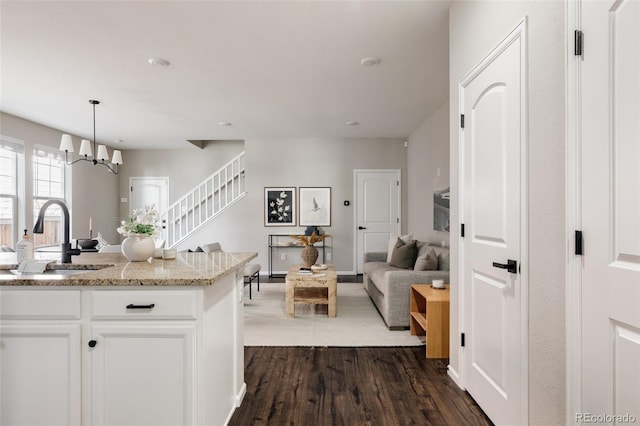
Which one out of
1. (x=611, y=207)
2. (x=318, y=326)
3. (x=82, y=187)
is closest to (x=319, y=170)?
(x=318, y=326)

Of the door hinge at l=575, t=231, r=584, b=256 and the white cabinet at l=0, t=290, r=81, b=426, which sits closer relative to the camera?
the door hinge at l=575, t=231, r=584, b=256

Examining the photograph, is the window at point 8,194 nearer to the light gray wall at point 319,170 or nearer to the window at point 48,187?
the window at point 48,187

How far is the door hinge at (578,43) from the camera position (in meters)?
1.29

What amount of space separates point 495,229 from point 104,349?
204cm

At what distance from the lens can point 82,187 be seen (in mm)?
6676

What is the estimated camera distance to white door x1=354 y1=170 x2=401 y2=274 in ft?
22.5

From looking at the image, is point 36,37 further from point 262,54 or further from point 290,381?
point 290,381

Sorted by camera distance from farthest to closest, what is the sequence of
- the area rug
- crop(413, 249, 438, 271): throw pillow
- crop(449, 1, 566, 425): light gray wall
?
crop(413, 249, 438, 271): throw pillow
the area rug
crop(449, 1, 566, 425): light gray wall

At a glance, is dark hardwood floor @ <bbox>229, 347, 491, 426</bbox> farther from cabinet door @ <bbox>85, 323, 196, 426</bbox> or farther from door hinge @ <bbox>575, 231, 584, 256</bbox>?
door hinge @ <bbox>575, 231, 584, 256</bbox>

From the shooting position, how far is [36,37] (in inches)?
113

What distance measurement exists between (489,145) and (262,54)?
222cm

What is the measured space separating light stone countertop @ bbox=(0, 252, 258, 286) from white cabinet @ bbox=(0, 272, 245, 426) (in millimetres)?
41

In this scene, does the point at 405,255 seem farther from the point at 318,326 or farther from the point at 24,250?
the point at 24,250

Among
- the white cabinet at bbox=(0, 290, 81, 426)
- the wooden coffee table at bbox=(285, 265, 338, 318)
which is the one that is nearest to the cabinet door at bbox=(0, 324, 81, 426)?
the white cabinet at bbox=(0, 290, 81, 426)
